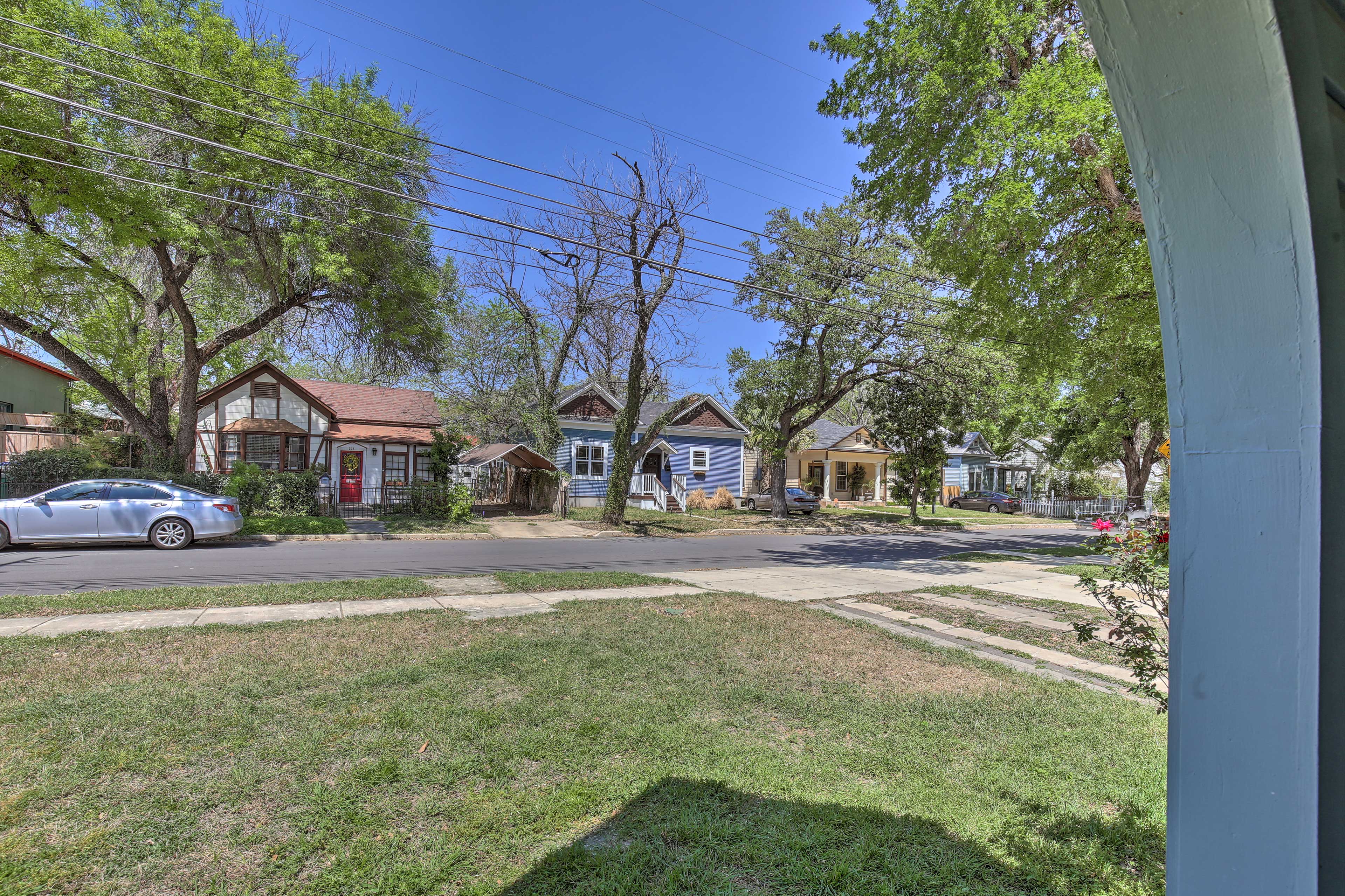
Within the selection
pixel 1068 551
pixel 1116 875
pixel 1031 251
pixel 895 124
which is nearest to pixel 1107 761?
pixel 1116 875

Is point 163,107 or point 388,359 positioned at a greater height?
point 163,107

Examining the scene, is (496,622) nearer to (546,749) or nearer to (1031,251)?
(546,749)

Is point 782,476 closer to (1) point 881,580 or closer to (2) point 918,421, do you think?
(2) point 918,421

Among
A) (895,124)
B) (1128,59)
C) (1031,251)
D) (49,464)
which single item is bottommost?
(49,464)

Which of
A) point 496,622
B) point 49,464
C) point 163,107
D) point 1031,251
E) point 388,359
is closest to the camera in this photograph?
point 496,622

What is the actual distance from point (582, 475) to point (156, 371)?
50.3 feet

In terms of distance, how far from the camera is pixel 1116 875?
2.72 meters

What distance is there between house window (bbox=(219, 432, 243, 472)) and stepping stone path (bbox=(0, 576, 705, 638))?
17948 mm

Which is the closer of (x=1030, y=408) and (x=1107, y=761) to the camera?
(x=1107, y=761)

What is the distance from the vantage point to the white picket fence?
37125mm

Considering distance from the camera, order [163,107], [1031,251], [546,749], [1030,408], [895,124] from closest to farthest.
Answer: [546,749] → [1031,251] → [895,124] → [163,107] → [1030,408]

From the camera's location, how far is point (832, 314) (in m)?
21.8

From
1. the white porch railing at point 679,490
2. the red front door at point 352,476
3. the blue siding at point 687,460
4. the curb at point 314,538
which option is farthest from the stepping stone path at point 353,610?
the white porch railing at point 679,490

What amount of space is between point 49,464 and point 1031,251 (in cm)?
2142
